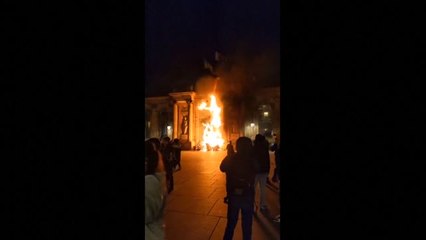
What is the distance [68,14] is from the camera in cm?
116

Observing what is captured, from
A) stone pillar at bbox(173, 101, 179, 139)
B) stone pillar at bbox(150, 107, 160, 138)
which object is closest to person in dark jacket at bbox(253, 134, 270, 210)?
stone pillar at bbox(173, 101, 179, 139)

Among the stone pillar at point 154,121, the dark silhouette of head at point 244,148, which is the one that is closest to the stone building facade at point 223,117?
the stone pillar at point 154,121

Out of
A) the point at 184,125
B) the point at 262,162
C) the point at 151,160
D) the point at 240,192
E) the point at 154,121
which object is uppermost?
the point at 154,121

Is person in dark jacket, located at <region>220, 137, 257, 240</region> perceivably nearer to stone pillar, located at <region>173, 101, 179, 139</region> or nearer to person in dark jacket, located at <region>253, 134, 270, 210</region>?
person in dark jacket, located at <region>253, 134, 270, 210</region>

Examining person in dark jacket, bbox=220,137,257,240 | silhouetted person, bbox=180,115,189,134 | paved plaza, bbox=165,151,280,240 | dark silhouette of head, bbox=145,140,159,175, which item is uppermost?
silhouetted person, bbox=180,115,189,134

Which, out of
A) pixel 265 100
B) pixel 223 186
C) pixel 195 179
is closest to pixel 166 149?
pixel 195 179

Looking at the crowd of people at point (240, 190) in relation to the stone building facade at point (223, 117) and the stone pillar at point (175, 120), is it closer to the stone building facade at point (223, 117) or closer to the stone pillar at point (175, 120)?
the stone building facade at point (223, 117)

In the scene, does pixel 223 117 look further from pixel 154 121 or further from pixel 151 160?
pixel 151 160

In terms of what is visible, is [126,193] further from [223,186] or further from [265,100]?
[265,100]

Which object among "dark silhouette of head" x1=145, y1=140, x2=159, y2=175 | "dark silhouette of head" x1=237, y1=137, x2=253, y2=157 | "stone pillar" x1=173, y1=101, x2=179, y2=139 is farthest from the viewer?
"stone pillar" x1=173, y1=101, x2=179, y2=139

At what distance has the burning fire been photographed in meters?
26.3

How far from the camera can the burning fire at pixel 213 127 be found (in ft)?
86.2

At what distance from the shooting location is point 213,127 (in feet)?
88.7

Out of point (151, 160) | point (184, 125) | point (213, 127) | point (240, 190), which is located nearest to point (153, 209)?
point (151, 160)
